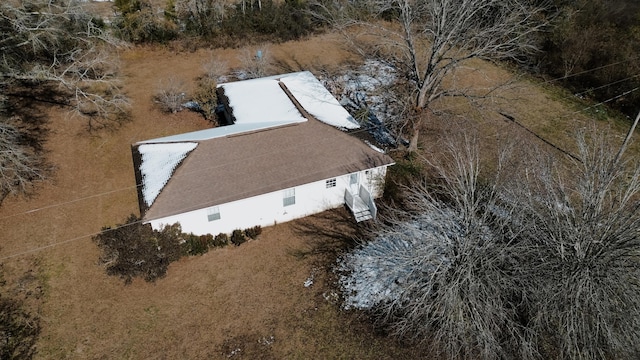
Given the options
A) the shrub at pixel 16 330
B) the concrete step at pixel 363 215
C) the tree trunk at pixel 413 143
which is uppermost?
the tree trunk at pixel 413 143

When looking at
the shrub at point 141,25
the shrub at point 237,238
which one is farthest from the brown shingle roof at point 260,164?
the shrub at point 141,25

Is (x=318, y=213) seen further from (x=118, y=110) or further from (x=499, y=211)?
(x=118, y=110)

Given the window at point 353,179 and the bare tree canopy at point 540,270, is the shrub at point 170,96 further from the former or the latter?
the bare tree canopy at point 540,270

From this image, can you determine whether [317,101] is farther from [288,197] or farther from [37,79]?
[37,79]

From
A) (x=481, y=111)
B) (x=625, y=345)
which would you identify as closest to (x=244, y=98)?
(x=481, y=111)

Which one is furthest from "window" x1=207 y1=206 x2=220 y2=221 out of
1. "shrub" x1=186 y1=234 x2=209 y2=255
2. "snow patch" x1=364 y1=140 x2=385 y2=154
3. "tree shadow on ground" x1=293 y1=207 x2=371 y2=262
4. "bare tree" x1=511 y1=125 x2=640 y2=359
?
"bare tree" x1=511 y1=125 x2=640 y2=359

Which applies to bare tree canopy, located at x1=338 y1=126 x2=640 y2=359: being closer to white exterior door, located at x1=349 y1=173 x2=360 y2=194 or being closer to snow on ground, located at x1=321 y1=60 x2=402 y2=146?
white exterior door, located at x1=349 y1=173 x2=360 y2=194
